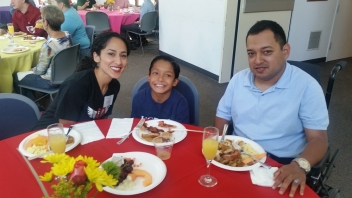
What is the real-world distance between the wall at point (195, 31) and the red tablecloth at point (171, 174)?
329cm

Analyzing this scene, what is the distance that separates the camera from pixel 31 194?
104cm

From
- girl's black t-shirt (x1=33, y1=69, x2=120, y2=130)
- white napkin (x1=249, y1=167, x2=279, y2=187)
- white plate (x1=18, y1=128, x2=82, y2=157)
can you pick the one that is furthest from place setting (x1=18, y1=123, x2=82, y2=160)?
white napkin (x1=249, y1=167, x2=279, y2=187)

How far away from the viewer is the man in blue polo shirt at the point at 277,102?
1535mm

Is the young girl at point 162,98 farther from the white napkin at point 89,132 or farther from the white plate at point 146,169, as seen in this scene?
the white plate at point 146,169

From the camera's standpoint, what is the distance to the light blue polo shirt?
1.54 m

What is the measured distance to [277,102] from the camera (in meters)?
1.61

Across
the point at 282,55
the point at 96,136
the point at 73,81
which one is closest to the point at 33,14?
the point at 73,81

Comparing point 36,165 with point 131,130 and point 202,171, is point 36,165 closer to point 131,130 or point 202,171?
point 131,130

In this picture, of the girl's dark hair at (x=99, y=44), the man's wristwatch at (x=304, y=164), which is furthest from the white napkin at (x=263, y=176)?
the girl's dark hair at (x=99, y=44)

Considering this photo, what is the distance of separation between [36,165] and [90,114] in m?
0.69

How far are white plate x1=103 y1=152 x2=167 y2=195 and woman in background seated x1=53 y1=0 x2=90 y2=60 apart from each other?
2987mm

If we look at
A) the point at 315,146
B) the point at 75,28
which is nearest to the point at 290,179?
the point at 315,146

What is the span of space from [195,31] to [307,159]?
12.9ft

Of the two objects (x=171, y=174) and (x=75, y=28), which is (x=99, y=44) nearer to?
(x=171, y=174)
